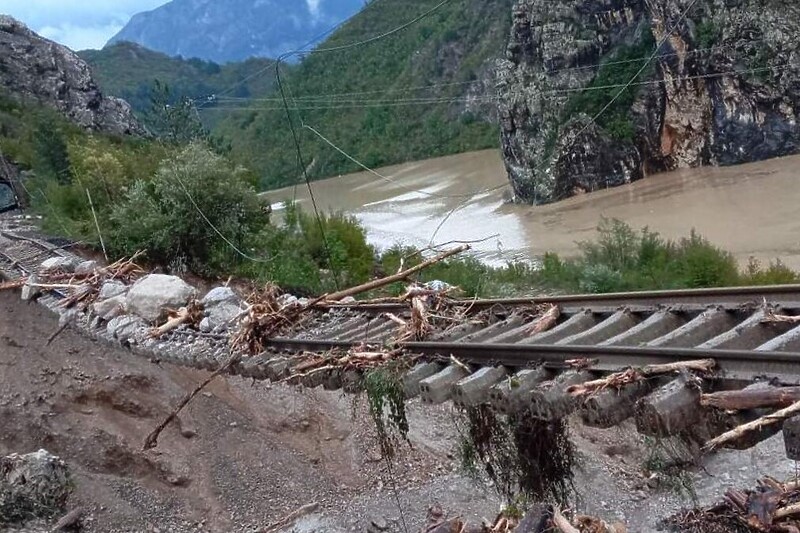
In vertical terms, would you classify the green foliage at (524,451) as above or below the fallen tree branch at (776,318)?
A: below

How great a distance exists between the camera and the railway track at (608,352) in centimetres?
345

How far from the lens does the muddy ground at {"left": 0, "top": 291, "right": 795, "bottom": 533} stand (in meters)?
9.88

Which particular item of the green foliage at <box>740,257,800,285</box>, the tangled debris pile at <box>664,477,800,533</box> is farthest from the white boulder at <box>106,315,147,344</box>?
the green foliage at <box>740,257,800,285</box>

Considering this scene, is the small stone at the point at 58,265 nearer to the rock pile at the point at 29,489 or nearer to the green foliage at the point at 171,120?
the rock pile at the point at 29,489

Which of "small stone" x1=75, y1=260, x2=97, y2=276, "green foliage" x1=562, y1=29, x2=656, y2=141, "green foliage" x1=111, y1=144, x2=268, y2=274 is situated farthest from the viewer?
"green foliage" x1=562, y1=29, x2=656, y2=141

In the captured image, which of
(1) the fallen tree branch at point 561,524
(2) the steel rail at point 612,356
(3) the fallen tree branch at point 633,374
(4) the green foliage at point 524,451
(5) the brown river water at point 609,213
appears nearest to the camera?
(2) the steel rail at point 612,356

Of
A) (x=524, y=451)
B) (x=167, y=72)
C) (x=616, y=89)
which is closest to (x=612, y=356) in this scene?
(x=524, y=451)

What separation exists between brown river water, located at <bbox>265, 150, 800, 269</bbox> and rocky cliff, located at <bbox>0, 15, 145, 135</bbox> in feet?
50.5

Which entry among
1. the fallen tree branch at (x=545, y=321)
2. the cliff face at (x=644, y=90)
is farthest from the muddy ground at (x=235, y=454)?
the cliff face at (x=644, y=90)

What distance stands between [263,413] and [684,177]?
44087mm

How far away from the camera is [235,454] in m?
11.0

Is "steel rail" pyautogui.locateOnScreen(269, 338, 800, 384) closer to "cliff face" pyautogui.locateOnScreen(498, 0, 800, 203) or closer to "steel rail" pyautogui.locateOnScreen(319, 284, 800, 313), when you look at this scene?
"steel rail" pyautogui.locateOnScreen(319, 284, 800, 313)

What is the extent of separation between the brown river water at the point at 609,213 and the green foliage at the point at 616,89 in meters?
4.27

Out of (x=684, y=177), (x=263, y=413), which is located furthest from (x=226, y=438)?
(x=684, y=177)
